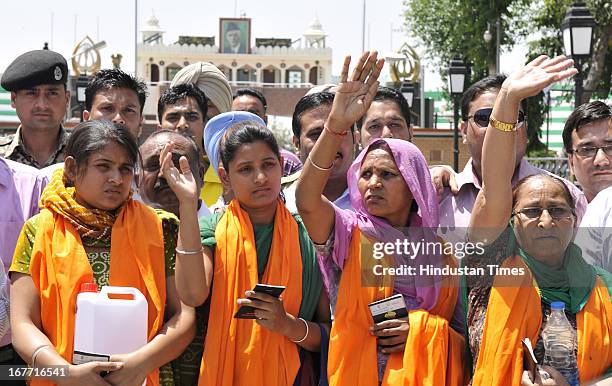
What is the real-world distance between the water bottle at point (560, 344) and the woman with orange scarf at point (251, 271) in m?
0.91

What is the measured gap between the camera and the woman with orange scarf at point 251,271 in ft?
11.0

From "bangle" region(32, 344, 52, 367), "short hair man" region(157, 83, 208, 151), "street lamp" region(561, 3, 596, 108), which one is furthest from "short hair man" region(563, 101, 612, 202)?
"street lamp" region(561, 3, 596, 108)

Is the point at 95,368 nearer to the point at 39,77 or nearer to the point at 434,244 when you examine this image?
the point at 434,244

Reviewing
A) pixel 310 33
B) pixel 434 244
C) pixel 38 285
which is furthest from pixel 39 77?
pixel 310 33

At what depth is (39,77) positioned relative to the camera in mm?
4656

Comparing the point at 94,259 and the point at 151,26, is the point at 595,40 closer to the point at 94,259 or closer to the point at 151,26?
the point at 94,259

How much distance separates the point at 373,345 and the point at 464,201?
93 cm

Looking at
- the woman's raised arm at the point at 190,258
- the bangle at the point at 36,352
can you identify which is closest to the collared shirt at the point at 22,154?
the woman's raised arm at the point at 190,258

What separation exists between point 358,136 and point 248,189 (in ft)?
5.34

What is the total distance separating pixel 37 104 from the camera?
4688mm

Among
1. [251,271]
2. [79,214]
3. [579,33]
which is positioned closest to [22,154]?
[79,214]

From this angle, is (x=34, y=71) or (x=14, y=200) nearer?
(x=14, y=200)

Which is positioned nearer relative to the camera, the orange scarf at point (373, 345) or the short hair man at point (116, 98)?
the orange scarf at point (373, 345)

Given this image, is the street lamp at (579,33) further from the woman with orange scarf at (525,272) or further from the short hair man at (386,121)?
the woman with orange scarf at (525,272)
